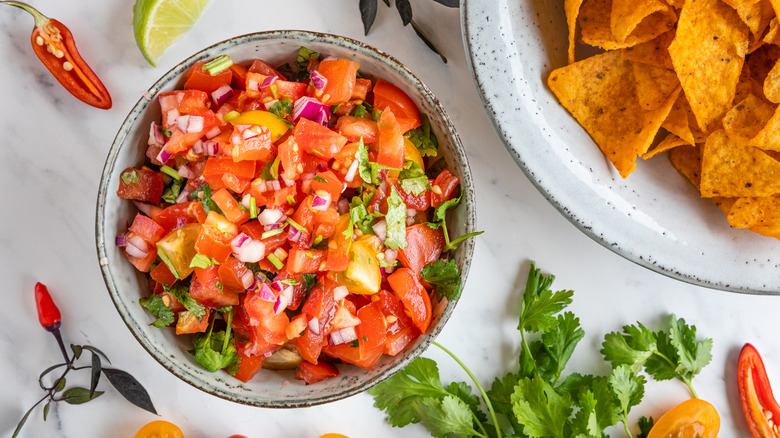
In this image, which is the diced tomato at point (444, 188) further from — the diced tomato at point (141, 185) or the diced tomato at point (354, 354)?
the diced tomato at point (141, 185)

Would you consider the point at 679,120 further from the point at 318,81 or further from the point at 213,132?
the point at 213,132

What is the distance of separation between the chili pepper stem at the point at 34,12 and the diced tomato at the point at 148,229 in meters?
0.74

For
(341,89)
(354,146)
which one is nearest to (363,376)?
(354,146)

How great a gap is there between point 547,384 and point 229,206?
3.63 feet

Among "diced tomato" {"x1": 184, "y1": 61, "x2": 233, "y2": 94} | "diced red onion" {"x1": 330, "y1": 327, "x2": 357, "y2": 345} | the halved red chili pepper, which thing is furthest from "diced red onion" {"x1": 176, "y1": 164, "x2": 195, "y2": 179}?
the halved red chili pepper

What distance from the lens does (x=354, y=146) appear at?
1453 mm

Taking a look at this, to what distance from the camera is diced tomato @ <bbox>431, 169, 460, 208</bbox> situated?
1570mm

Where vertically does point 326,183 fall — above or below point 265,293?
above

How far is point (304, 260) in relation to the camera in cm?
143

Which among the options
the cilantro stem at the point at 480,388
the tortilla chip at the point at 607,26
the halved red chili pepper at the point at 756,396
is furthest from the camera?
the halved red chili pepper at the point at 756,396

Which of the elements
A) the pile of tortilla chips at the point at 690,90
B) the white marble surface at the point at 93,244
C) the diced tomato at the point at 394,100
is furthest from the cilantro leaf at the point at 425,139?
the pile of tortilla chips at the point at 690,90

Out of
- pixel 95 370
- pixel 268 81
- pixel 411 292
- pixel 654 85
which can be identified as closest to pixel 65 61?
pixel 268 81

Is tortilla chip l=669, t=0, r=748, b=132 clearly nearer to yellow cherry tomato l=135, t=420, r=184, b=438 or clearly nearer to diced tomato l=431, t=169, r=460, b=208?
diced tomato l=431, t=169, r=460, b=208

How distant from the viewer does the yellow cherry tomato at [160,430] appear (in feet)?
6.04
